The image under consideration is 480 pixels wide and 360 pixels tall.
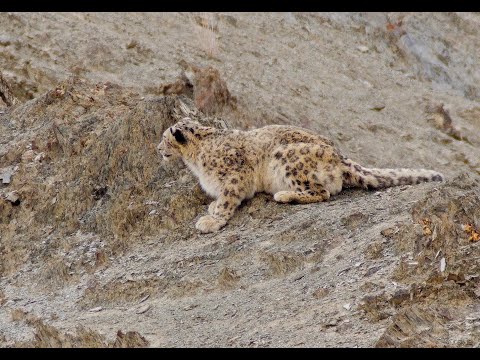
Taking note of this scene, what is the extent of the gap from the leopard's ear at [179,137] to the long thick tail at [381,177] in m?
2.71

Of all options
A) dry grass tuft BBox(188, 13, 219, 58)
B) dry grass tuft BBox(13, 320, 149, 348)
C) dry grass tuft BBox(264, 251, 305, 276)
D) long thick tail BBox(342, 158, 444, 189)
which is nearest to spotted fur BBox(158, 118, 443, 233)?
long thick tail BBox(342, 158, 444, 189)

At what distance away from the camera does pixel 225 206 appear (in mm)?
16281

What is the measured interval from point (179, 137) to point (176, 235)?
1.67 metres

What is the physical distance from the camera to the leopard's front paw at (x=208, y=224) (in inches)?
636

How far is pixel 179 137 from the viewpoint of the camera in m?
17.1

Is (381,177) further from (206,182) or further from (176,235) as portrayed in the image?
(176,235)

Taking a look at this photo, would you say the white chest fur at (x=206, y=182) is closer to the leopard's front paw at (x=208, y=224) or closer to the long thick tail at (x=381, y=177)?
the leopard's front paw at (x=208, y=224)

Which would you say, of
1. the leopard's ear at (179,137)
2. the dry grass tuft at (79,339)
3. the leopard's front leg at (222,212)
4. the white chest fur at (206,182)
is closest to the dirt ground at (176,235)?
the dry grass tuft at (79,339)

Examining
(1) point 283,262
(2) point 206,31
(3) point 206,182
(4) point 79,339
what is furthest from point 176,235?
(2) point 206,31

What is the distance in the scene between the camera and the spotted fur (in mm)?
15969

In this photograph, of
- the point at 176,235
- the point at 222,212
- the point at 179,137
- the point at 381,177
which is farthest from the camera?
the point at 179,137

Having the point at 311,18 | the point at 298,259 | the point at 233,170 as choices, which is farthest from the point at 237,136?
the point at 311,18

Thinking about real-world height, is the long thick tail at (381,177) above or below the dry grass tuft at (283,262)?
above

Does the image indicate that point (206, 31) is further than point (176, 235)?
Yes
